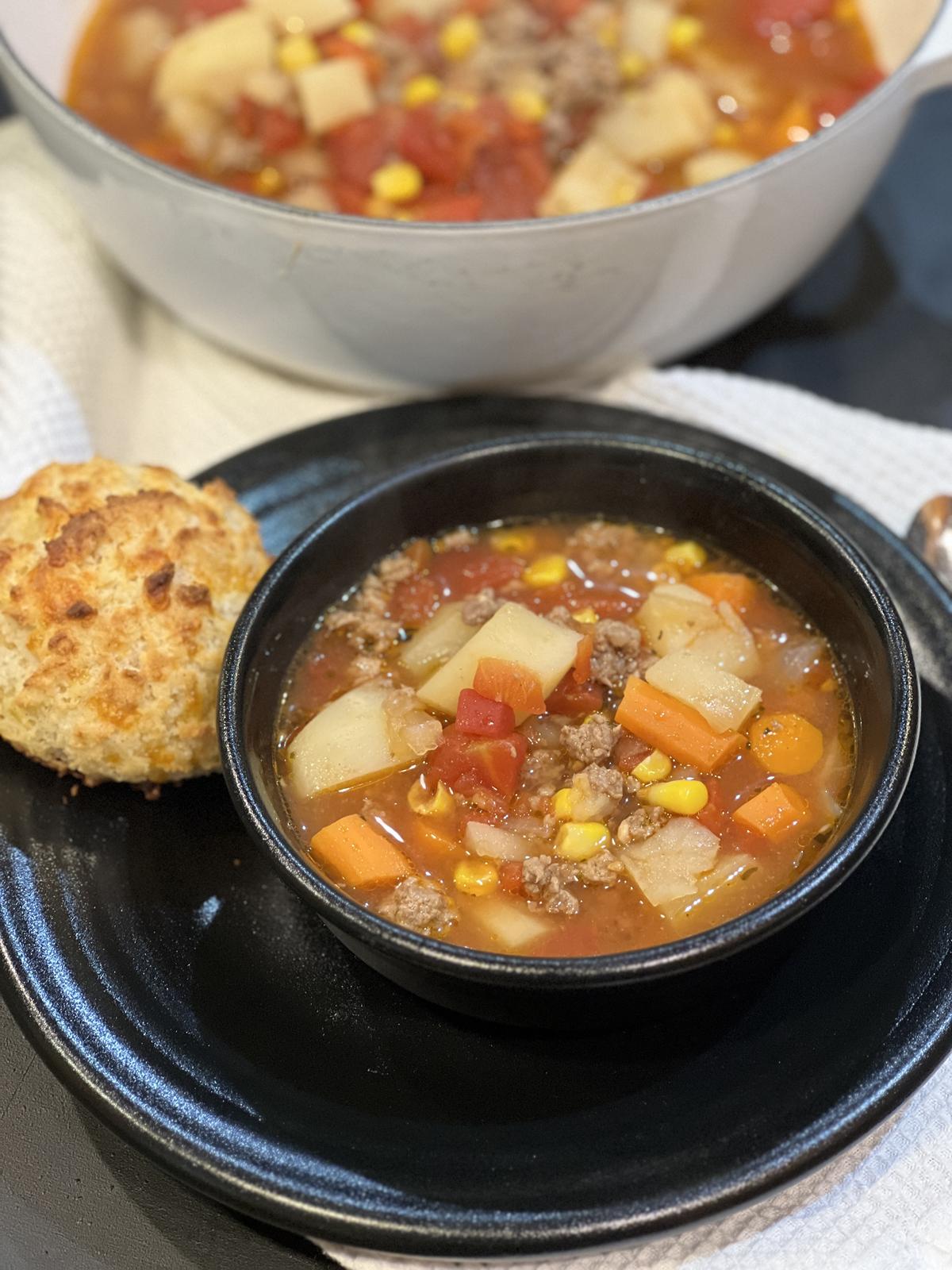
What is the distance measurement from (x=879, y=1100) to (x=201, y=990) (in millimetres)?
1266

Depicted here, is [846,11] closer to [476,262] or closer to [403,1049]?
[476,262]

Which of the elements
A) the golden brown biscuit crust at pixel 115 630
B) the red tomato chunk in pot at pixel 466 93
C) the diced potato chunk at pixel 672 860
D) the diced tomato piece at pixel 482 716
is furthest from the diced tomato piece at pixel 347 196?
the diced potato chunk at pixel 672 860

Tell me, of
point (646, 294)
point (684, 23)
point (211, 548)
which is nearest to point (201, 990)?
point (211, 548)

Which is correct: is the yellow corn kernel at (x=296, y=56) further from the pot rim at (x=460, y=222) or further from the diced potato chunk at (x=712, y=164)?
the diced potato chunk at (x=712, y=164)

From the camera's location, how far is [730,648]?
2.80m

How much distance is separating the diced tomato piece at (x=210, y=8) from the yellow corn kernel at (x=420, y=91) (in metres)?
0.70

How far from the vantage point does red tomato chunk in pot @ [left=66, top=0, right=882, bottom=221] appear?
4.01 metres

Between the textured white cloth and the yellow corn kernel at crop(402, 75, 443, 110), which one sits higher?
the yellow corn kernel at crop(402, 75, 443, 110)

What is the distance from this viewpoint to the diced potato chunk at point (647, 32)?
441 centimetres

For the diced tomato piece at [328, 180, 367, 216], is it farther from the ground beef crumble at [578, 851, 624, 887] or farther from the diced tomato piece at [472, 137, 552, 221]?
the ground beef crumble at [578, 851, 624, 887]

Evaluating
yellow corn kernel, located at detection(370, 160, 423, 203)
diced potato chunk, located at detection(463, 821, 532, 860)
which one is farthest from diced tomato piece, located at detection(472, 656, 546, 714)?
yellow corn kernel, located at detection(370, 160, 423, 203)

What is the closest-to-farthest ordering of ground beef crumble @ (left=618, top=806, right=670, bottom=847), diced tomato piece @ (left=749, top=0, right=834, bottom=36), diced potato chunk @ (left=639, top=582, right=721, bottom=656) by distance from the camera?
1. ground beef crumble @ (left=618, top=806, right=670, bottom=847)
2. diced potato chunk @ (left=639, top=582, right=721, bottom=656)
3. diced tomato piece @ (left=749, top=0, right=834, bottom=36)

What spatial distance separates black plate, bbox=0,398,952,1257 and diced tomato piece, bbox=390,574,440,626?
0.55m

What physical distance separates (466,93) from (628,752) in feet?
8.55
